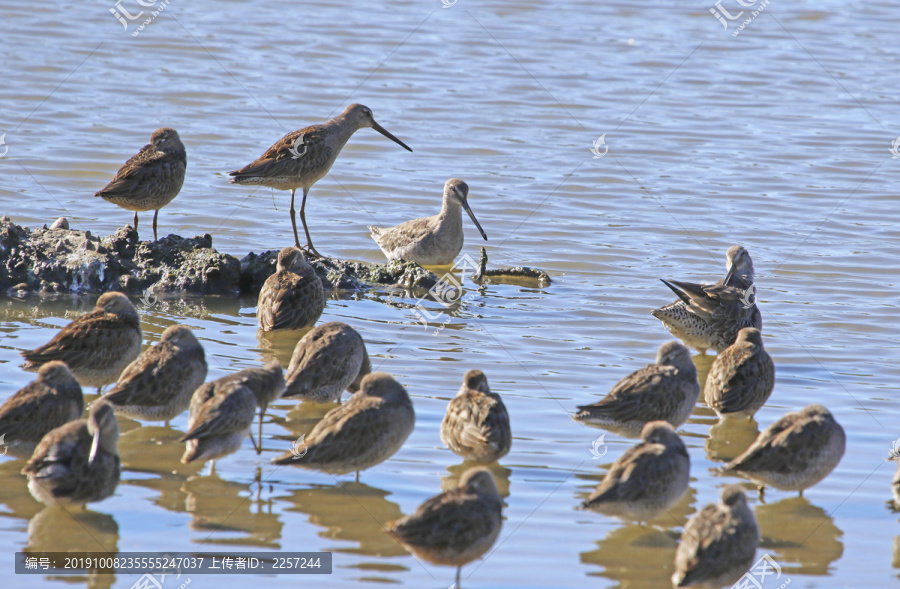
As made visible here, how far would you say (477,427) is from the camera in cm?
499

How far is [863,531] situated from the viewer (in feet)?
15.6

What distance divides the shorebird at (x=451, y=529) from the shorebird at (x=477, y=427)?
0.80 meters

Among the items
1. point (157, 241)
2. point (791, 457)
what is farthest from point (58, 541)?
point (157, 241)

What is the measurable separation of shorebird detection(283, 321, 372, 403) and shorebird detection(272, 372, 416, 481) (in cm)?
51

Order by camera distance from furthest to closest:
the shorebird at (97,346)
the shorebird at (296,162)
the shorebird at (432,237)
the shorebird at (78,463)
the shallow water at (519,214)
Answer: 1. the shorebird at (432,237)
2. the shorebird at (296,162)
3. the shorebird at (97,346)
4. the shallow water at (519,214)
5. the shorebird at (78,463)

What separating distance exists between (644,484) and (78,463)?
7.57 feet

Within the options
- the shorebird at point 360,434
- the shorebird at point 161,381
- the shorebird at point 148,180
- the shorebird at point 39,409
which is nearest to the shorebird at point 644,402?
the shorebird at point 360,434

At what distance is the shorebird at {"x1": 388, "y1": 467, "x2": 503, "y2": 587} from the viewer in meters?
4.02

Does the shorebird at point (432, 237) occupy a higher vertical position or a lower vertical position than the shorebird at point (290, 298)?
lower

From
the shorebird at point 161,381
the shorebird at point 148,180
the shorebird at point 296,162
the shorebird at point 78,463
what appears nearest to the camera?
the shorebird at point 78,463

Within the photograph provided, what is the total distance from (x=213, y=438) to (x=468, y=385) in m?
1.29

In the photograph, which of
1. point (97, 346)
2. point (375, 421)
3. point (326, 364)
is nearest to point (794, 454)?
point (375, 421)

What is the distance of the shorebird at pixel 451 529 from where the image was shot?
13.2ft

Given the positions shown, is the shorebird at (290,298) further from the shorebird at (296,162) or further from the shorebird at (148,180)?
the shorebird at (148,180)
